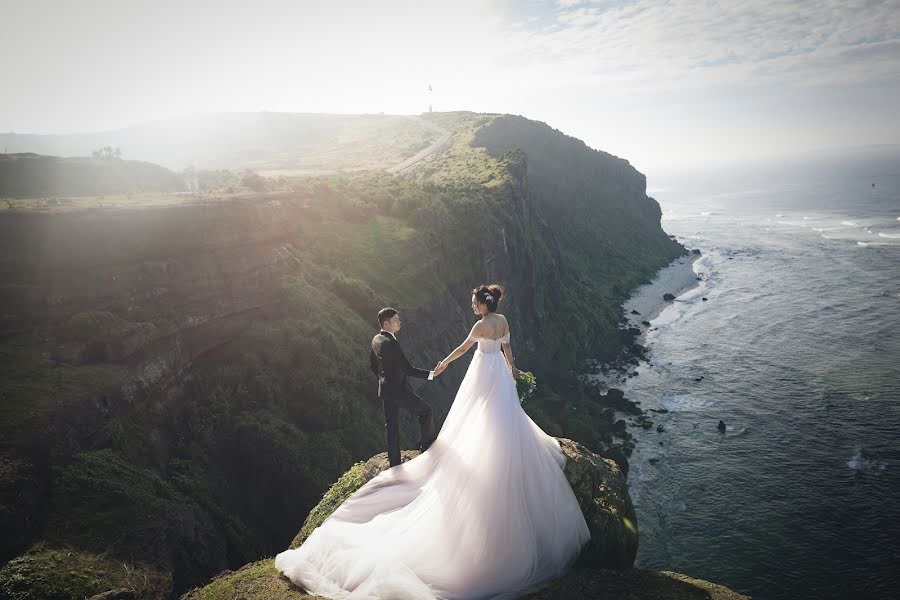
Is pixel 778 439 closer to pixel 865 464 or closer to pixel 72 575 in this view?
pixel 865 464

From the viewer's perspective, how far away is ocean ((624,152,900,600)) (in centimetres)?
2958

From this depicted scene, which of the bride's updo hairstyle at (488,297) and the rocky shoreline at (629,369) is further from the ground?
the bride's updo hairstyle at (488,297)

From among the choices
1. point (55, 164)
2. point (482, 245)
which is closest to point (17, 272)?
point (55, 164)

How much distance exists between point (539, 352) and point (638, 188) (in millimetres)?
111097

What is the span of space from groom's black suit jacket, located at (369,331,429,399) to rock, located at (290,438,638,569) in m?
2.64

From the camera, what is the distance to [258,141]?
140 metres

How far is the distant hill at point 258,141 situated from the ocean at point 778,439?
6262 cm

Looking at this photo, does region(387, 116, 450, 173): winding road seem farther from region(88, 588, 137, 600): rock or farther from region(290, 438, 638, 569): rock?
region(88, 588, 137, 600): rock

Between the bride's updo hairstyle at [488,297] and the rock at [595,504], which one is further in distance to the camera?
the rock at [595,504]

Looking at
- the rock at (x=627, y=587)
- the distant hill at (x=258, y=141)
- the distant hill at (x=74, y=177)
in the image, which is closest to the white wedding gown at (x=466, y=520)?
the rock at (x=627, y=587)

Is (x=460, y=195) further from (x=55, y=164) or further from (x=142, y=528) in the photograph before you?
(x=142, y=528)

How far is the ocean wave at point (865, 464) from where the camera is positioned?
119 feet

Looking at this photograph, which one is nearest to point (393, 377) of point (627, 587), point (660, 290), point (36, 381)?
point (627, 587)

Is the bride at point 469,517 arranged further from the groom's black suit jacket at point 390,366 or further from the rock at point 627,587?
the groom's black suit jacket at point 390,366
